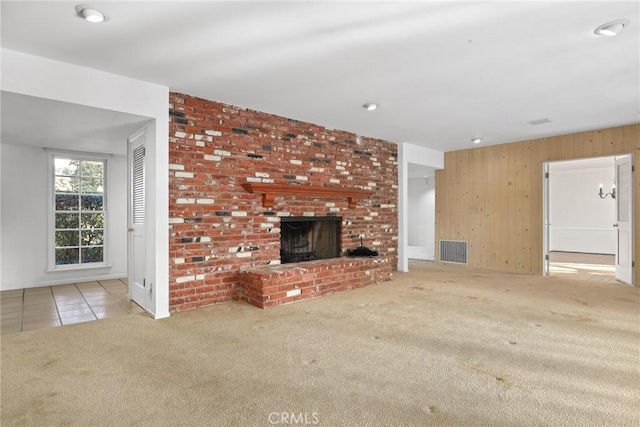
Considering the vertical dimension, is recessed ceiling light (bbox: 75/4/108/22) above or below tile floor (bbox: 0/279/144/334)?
above

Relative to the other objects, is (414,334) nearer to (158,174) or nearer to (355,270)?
(355,270)

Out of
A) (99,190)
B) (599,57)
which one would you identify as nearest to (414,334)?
(599,57)

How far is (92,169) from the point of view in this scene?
5.64 meters

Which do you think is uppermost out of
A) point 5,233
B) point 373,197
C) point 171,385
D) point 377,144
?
point 377,144

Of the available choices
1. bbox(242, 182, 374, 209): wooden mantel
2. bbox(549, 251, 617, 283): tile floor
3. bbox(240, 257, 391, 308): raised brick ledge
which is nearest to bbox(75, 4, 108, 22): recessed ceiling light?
bbox(242, 182, 374, 209): wooden mantel

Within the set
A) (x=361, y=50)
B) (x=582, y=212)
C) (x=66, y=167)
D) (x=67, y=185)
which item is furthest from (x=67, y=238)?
(x=582, y=212)

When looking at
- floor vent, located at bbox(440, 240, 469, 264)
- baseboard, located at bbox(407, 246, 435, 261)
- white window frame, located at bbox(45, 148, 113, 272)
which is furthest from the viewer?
baseboard, located at bbox(407, 246, 435, 261)

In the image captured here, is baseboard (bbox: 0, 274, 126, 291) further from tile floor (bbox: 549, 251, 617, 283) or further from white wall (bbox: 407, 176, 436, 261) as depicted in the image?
tile floor (bbox: 549, 251, 617, 283)

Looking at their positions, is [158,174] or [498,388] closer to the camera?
[498,388]

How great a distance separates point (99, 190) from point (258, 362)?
4782mm

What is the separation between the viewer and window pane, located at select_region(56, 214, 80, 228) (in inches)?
210

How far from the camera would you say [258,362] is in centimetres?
241

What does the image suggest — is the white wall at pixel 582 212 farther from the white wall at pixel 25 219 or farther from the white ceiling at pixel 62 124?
the white wall at pixel 25 219

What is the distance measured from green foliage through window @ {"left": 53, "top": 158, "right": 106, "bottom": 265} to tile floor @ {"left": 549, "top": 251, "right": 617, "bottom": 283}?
771cm
